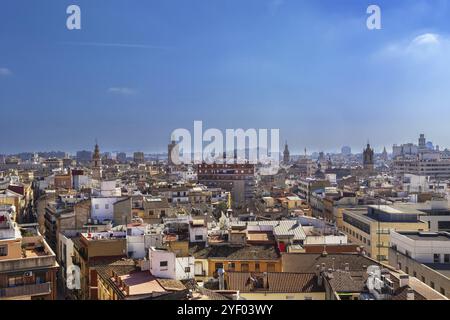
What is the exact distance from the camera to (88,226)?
1266cm

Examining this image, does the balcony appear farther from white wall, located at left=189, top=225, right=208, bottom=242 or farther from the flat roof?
the flat roof

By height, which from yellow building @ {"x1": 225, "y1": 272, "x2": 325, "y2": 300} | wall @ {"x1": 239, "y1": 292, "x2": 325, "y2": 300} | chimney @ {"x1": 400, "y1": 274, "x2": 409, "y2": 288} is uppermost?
chimney @ {"x1": 400, "y1": 274, "x2": 409, "y2": 288}

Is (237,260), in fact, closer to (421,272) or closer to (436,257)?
(421,272)

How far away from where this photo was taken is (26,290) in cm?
707

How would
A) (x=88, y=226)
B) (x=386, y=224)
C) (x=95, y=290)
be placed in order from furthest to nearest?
(x=386, y=224) < (x=88, y=226) < (x=95, y=290)

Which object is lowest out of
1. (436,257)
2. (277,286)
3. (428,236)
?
(436,257)

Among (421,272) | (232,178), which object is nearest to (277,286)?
(421,272)

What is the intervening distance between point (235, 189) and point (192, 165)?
13.5 meters

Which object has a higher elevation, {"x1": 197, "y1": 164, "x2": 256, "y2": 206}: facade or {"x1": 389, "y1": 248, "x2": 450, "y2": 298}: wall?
{"x1": 197, "y1": 164, "x2": 256, "y2": 206}: facade

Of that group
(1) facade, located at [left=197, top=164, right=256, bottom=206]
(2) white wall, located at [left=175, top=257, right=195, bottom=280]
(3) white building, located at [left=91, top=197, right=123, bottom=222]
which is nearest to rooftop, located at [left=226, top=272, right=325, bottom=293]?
(2) white wall, located at [left=175, top=257, right=195, bottom=280]

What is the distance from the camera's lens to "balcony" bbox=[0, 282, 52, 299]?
6.89m

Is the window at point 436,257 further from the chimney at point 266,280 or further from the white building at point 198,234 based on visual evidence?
the white building at point 198,234
